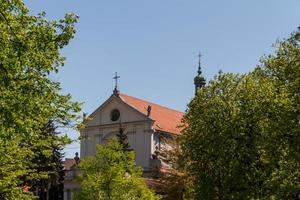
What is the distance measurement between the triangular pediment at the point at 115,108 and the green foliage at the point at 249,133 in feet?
127

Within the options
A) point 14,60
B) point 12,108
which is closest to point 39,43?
point 14,60

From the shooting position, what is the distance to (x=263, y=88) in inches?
1016

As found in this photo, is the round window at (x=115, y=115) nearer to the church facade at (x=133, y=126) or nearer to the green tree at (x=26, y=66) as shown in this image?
the church facade at (x=133, y=126)

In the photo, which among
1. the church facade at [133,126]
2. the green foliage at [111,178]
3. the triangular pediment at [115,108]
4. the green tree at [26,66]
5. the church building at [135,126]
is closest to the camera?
the green tree at [26,66]

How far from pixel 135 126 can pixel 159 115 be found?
220 inches

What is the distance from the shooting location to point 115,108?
70.9 m

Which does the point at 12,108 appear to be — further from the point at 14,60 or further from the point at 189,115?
the point at 189,115

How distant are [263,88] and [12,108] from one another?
52.7 feet

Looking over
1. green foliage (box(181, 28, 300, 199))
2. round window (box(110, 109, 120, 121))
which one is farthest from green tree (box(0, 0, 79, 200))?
round window (box(110, 109, 120, 121))

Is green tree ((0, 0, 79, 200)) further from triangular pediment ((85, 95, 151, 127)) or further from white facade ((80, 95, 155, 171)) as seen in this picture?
triangular pediment ((85, 95, 151, 127))

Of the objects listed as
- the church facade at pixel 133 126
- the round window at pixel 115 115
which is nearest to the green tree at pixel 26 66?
the church facade at pixel 133 126

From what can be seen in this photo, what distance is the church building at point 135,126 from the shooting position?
66875mm

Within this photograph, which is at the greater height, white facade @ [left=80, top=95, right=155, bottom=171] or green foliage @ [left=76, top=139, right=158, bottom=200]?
white facade @ [left=80, top=95, right=155, bottom=171]

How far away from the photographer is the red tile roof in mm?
69688
